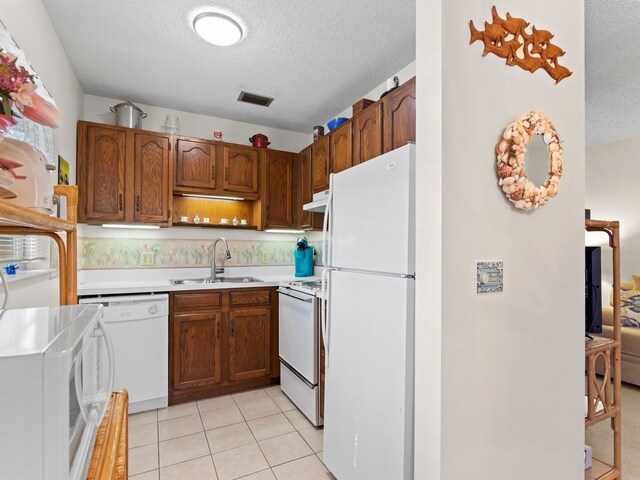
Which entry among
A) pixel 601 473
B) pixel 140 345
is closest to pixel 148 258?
pixel 140 345

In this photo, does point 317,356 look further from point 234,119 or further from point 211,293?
point 234,119

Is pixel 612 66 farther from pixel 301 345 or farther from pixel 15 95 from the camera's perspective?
pixel 15 95

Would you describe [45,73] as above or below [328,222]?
above

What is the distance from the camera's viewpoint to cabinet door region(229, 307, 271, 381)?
2.96m

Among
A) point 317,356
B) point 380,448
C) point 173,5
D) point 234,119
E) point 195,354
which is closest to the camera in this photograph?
point 380,448

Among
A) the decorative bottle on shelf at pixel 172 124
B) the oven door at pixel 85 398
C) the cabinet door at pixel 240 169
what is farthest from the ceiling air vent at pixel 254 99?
the oven door at pixel 85 398

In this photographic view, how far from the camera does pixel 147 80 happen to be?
108 inches

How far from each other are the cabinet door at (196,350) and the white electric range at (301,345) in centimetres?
58

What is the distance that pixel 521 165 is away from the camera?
1.32 metres

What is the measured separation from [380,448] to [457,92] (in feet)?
5.04

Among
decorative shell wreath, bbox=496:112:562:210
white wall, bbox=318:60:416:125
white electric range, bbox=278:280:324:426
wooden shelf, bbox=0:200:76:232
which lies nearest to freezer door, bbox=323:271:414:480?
white electric range, bbox=278:280:324:426

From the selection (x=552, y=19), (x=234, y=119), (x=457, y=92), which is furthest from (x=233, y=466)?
(x=234, y=119)

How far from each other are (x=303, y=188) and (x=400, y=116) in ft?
5.12

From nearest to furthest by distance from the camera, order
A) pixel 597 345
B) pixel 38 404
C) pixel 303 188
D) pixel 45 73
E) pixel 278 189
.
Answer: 1. pixel 38 404
2. pixel 597 345
3. pixel 45 73
4. pixel 303 188
5. pixel 278 189
